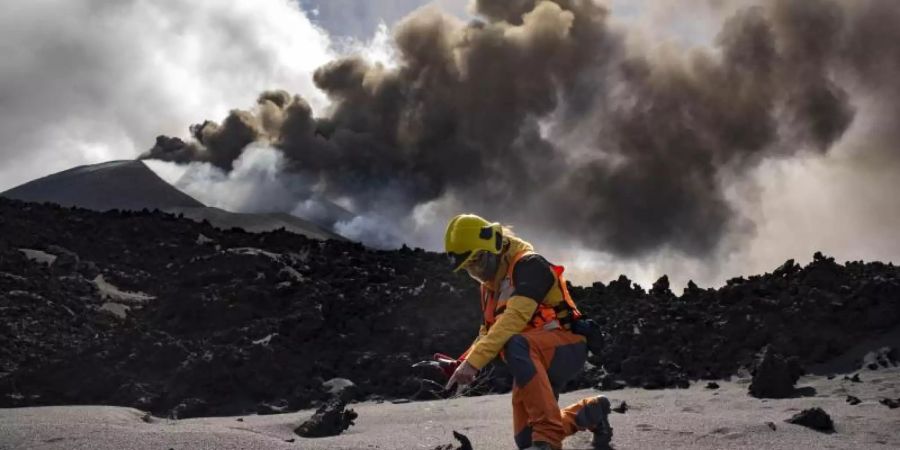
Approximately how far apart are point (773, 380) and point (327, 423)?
399 centimetres

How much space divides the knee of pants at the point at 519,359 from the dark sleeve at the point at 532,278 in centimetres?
23

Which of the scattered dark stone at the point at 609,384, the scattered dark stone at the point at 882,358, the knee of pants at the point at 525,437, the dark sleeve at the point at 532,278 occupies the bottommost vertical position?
the knee of pants at the point at 525,437

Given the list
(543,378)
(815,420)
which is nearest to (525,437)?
(543,378)

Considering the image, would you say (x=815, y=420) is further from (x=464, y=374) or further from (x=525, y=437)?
(x=464, y=374)

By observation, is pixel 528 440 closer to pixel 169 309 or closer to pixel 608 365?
pixel 608 365

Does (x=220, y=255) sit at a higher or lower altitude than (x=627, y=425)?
higher

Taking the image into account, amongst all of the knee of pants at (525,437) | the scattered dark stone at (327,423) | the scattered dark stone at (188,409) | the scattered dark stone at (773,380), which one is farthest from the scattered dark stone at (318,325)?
the knee of pants at (525,437)

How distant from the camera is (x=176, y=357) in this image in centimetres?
1091

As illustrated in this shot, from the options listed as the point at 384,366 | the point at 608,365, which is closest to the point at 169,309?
the point at 384,366

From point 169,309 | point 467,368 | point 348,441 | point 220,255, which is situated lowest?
point 348,441

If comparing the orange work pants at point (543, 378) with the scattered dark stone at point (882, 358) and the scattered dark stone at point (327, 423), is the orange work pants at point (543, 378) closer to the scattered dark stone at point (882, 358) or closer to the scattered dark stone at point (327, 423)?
the scattered dark stone at point (327, 423)

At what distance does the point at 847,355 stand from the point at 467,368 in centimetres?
676

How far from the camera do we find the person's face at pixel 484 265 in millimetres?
4355

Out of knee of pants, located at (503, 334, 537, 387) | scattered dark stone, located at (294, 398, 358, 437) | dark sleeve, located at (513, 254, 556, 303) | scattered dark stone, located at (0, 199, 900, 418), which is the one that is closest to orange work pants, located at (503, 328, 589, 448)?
knee of pants, located at (503, 334, 537, 387)
